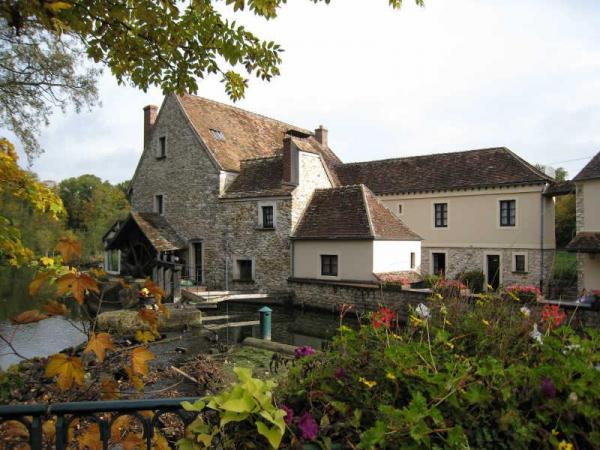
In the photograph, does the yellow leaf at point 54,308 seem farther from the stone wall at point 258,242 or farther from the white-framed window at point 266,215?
the white-framed window at point 266,215

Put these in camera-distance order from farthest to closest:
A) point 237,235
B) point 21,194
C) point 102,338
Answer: point 237,235
point 21,194
point 102,338

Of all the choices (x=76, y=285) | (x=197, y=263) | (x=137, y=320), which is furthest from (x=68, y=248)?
(x=197, y=263)

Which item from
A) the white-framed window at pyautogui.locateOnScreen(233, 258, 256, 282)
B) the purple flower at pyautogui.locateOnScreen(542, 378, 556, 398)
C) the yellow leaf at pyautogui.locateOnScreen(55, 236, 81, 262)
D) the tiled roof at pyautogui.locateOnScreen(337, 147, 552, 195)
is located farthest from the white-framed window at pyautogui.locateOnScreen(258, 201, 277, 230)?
the purple flower at pyautogui.locateOnScreen(542, 378, 556, 398)

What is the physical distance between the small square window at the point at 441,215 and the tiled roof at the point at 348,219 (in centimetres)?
420

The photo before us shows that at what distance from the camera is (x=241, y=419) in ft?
5.63

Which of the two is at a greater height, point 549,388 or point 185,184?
point 185,184

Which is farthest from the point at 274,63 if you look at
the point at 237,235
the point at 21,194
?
the point at 237,235

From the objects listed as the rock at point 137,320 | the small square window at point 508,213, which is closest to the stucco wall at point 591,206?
the small square window at point 508,213

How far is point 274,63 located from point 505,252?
21.4 metres

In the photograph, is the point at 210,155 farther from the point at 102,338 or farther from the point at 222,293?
the point at 102,338

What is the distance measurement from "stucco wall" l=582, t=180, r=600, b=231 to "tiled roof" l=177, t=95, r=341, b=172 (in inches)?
479

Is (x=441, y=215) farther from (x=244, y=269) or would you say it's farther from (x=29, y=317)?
(x=29, y=317)

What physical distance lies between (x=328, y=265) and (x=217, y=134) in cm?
1025

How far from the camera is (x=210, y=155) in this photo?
77.2 feet
